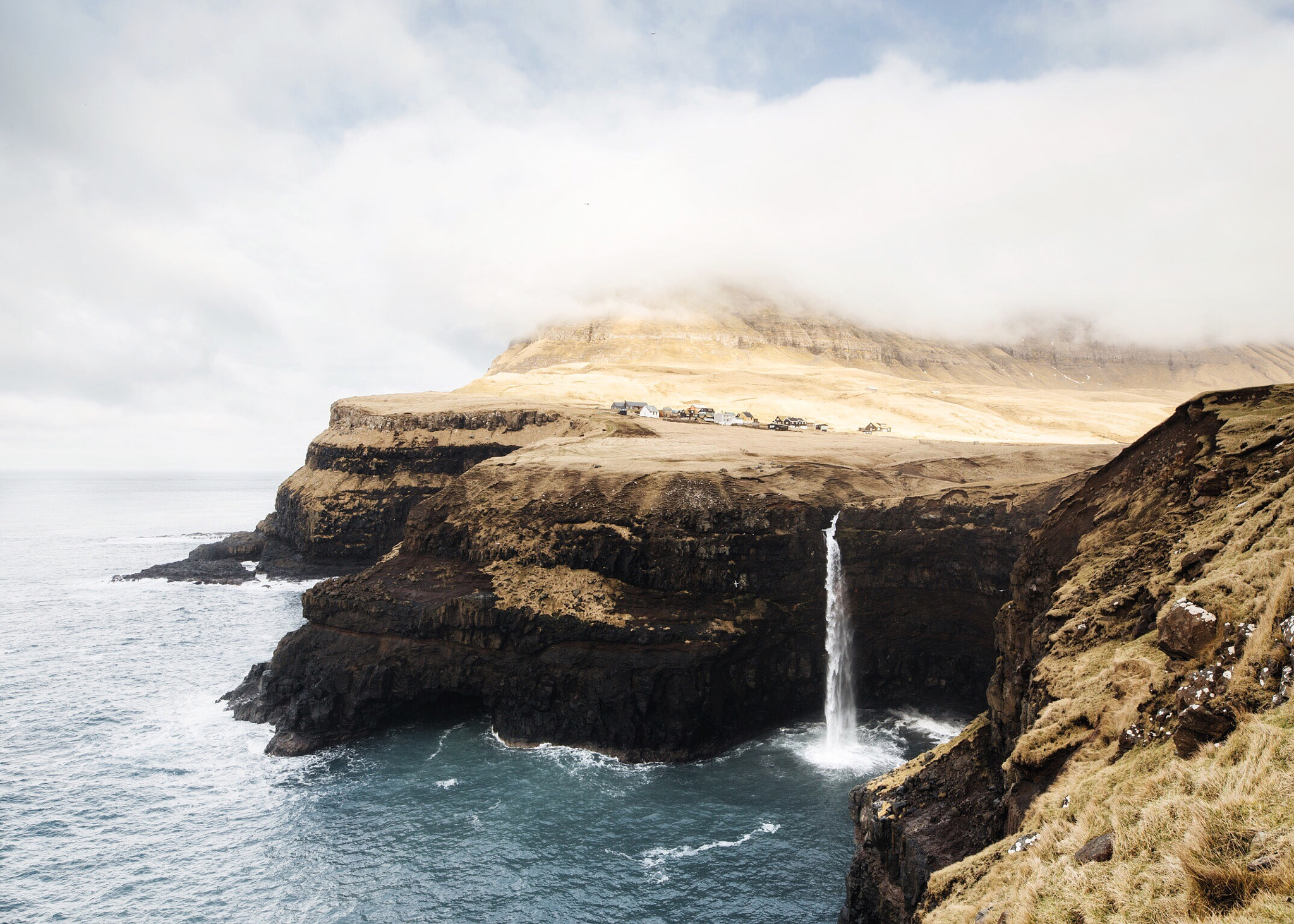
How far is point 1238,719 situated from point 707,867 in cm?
2420

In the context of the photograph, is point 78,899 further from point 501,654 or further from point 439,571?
point 439,571

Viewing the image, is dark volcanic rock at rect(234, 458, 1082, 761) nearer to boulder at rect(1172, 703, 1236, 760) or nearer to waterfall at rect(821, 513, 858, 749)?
waterfall at rect(821, 513, 858, 749)

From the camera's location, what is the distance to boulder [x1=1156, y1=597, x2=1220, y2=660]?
42.4ft

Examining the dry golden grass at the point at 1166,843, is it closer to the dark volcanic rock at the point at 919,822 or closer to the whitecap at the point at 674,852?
the dark volcanic rock at the point at 919,822

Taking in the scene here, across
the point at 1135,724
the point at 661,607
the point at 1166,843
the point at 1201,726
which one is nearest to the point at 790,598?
the point at 661,607

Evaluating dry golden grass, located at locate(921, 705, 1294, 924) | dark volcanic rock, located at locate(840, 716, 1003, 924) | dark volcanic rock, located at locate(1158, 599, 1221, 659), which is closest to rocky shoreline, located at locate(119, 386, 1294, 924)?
dark volcanic rock, located at locate(840, 716, 1003, 924)

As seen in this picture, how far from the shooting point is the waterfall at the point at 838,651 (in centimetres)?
4447

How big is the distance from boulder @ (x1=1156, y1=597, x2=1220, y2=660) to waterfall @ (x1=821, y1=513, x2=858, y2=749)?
106ft

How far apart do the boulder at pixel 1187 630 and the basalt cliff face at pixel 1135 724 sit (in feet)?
0.11

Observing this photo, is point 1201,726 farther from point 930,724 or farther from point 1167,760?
point 930,724

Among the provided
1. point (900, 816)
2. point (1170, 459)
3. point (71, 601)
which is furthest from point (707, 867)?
point (71, 601)

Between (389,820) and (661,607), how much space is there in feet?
63.0

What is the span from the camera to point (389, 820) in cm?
3431

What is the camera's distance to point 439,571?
50.6 metres
